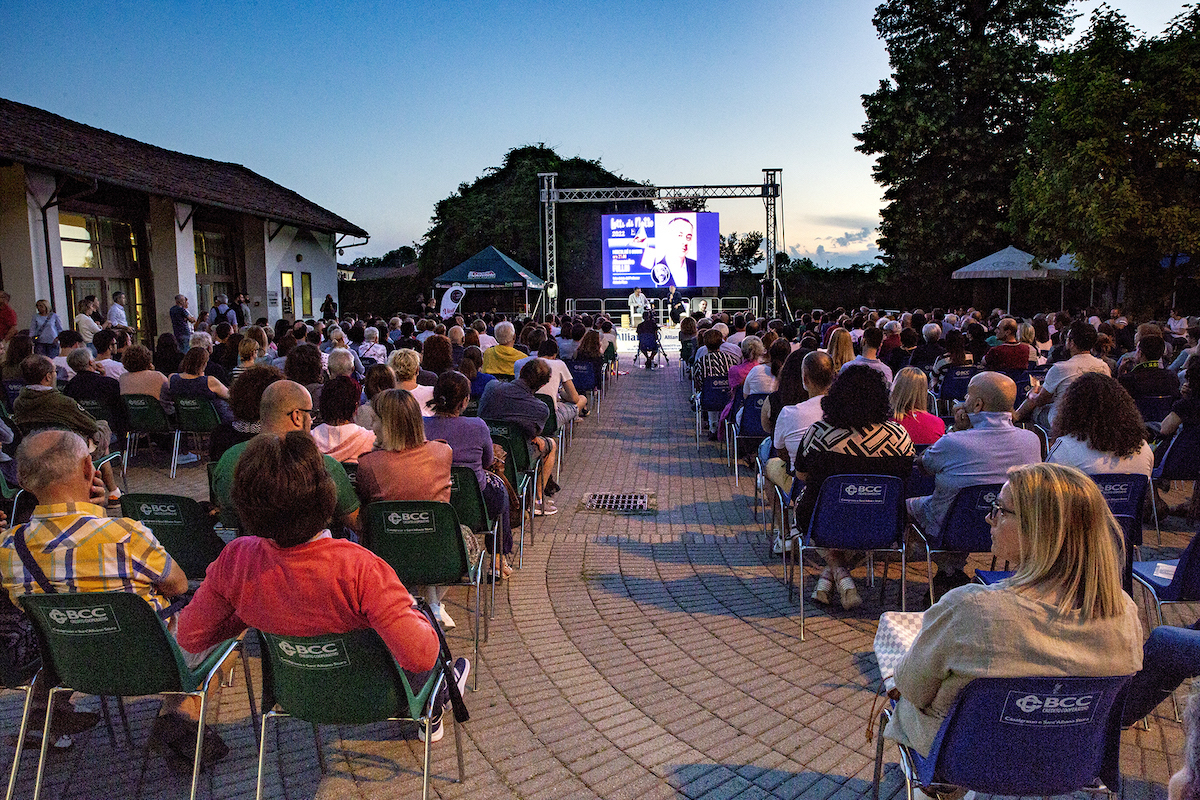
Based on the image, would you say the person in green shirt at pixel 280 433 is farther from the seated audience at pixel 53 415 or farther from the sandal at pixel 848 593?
the sandal at pixel 848 593

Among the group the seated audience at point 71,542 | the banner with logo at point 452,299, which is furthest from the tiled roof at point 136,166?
the seated audience at point 71,542

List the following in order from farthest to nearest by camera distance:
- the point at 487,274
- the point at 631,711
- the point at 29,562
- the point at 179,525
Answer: the point at 487,274 < the point at 179,525 < the point at 631,711 < the point at 29,562

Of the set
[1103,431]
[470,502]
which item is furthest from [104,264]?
[1103,431]

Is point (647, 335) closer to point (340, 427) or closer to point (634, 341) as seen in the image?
point (634, 341)

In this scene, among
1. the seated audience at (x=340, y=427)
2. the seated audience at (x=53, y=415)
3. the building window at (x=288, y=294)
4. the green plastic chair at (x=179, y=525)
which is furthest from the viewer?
the building window at (x=288, y=294)

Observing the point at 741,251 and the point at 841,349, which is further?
the point at 741,251

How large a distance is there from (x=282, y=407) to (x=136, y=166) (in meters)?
14.8

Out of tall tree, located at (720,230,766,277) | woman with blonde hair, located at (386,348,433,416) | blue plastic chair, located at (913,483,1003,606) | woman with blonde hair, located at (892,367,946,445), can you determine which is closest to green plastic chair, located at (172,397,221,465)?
woman with blonde hair, located at (386,348,433,416)

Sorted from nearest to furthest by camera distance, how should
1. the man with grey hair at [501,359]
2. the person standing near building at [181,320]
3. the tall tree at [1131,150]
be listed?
the man with grey hair at [501,359] < the person standing near building at [181,320] < the tall tree at [1131,150]

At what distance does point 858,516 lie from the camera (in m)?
4.21

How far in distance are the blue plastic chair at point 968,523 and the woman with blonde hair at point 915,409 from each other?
1.29 m

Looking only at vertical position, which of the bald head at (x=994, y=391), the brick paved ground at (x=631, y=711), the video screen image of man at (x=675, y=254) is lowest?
the brick paved ground at (x=631, y=711)

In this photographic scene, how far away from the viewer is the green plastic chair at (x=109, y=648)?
256 centimetres

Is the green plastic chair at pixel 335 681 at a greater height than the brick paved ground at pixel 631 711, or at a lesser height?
greater
